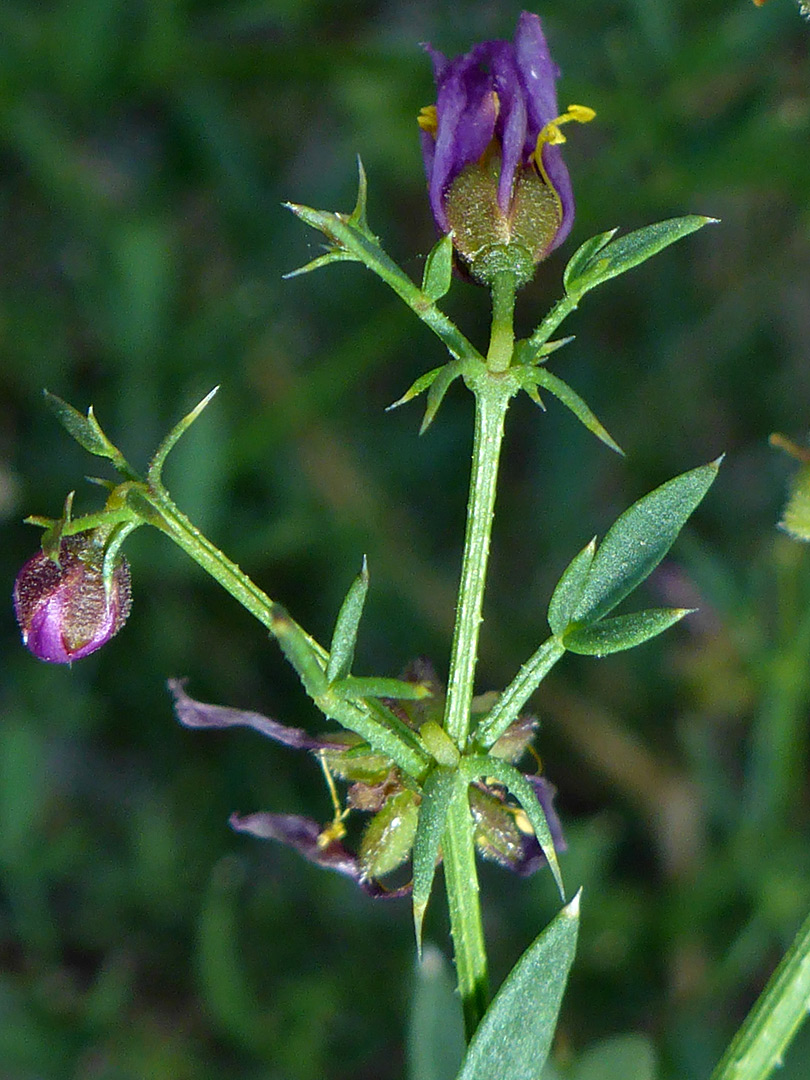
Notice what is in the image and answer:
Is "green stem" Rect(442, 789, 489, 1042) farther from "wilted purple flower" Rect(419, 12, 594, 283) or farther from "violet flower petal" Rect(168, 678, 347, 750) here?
"wilted purple flower" Rect(419, 12, 594, 283)

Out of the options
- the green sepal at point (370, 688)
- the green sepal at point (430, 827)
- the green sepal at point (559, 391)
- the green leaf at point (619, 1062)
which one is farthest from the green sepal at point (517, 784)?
the green leaf at point (619, 1062)

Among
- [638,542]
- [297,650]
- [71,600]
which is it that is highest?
[71,600]

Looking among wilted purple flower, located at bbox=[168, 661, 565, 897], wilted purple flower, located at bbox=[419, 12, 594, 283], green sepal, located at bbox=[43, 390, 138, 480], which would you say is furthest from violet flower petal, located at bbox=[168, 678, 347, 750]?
wilted purple flower, located at bbox=[419, 12, 594, 283]

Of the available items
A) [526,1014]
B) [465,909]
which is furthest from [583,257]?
[526,1014]

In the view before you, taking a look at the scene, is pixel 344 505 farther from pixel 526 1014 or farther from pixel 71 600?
pixel 526 1014

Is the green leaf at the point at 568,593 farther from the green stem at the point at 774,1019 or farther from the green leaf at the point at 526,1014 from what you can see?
the green stem at the point at 774,1019
